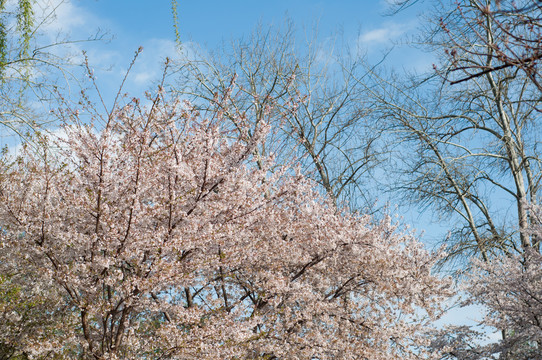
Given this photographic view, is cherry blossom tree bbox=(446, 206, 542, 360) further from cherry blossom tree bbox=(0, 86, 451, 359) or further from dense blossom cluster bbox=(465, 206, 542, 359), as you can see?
cherry blossom tree bbox=(0, 86, 451, 359)

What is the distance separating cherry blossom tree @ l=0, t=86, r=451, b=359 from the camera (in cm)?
528

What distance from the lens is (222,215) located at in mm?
6156

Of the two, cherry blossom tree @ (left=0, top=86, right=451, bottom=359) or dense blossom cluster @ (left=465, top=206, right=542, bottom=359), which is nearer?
cherry blossom tree @ (left=0, top=86, right=451, bottom=359)

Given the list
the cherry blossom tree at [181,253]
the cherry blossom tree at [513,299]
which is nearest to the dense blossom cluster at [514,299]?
the cherry blossom tree at [513,299]

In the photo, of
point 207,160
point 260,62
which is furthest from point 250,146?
point 260,62

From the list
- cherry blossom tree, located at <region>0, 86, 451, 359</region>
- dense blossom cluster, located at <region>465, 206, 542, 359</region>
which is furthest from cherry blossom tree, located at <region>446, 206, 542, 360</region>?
cherry blossom tree, located at <region>0, 86, 451, 359</region>

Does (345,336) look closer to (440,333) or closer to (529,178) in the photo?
(440,333)

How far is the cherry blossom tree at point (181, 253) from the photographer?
5.28m

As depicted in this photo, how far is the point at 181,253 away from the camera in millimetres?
5863

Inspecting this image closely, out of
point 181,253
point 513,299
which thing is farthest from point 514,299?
point 181,253

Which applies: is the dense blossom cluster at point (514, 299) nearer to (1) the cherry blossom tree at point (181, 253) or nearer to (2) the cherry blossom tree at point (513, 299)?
(2) the cherry blossom tree at point (513, 299)

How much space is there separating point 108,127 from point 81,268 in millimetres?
1427

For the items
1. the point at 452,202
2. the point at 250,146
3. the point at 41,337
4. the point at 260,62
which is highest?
the point at 260,62

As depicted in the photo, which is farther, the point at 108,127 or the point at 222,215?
the point at 222,215
